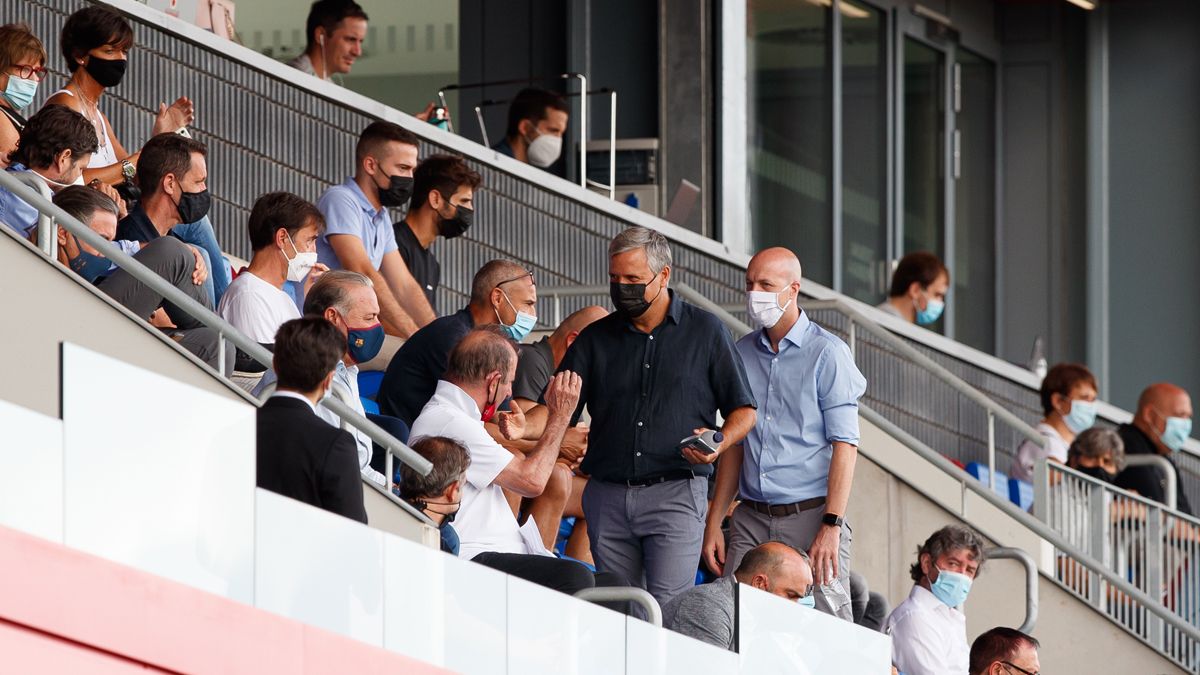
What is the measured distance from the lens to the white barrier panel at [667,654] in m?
6.47

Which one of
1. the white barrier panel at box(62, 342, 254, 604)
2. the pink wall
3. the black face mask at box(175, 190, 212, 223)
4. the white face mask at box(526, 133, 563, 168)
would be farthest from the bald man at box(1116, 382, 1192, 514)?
the white barrier panel at box(62, 342, 254, 604)

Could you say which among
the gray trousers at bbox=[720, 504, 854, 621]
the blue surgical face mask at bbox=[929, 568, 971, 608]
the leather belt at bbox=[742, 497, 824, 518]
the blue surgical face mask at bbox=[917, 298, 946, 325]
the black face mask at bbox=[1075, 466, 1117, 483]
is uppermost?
the leather belt at bbox=[742, 497, 824, 518]

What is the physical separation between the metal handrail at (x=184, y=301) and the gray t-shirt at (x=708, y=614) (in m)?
0.94

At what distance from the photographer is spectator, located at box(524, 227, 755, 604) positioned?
7836mm

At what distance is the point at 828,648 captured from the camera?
7133 mm

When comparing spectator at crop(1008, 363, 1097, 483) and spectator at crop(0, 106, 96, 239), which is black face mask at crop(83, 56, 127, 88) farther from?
spectator at crop(1008, 363, 1097, 483)

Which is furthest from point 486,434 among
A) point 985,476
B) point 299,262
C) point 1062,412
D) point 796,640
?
point 1062,412

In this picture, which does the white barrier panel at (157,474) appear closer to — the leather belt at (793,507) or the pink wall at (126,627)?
the pink wall at (126,627)

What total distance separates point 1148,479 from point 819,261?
5122mm

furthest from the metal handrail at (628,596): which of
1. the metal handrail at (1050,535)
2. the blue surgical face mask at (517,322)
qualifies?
the metal handrail at (1050,535)

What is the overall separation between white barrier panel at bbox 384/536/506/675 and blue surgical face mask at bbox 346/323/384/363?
168cm

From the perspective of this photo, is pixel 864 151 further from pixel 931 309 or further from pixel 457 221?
pixel 457 221

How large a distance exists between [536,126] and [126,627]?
7.83 m

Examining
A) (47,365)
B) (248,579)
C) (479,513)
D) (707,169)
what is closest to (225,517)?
(248,579)
